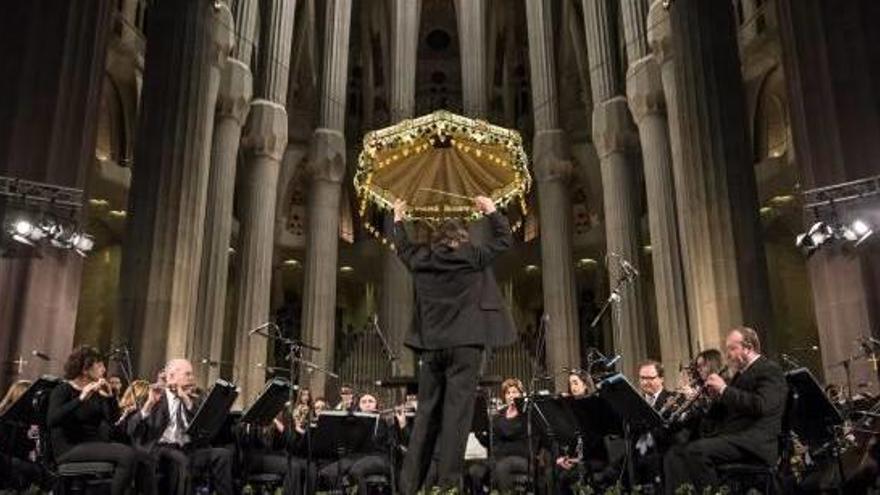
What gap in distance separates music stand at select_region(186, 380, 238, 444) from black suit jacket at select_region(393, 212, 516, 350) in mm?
2235

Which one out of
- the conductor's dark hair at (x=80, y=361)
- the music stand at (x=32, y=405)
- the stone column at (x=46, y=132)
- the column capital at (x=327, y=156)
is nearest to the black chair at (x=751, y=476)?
the conductor's dark hair at (x=80, y=361)

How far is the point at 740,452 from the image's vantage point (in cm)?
544

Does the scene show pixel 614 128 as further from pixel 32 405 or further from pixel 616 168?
pixel 32 405

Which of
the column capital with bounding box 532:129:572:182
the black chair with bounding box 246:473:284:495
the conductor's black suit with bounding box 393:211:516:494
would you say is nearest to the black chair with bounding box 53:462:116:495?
the black chair with bounding box 246:473:284:495

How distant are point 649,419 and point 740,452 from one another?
2.53 feet

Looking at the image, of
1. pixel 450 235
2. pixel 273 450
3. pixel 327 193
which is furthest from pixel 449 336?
pixel 327 193

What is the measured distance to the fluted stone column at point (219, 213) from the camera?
1712 centimetres

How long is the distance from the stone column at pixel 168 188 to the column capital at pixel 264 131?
5.17 m

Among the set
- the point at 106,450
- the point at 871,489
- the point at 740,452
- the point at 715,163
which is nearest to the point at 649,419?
the point at 740,452

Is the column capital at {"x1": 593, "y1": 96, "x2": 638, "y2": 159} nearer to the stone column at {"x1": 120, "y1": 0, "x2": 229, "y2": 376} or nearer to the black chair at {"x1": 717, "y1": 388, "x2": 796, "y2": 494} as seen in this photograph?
the stone column at {"x1": 120, "y1": 0, "x2": 229, "y2": 376}

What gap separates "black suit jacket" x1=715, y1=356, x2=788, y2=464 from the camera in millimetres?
5367

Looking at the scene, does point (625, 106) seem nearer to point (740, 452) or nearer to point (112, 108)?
point (112, 108)

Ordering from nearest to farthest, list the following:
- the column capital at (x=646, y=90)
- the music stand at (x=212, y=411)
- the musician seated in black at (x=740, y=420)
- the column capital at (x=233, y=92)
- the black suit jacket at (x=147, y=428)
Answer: the musician seated in black at (x=740, y=420) → the music stand at (x=212, y=411) → the black suit jacket at (x=147, y=428) → the column capital at (x=646, y=90) → the column capital at (x=233, y=92)

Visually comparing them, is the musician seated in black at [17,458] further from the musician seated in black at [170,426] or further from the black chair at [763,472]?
the black chair at [763,472]
